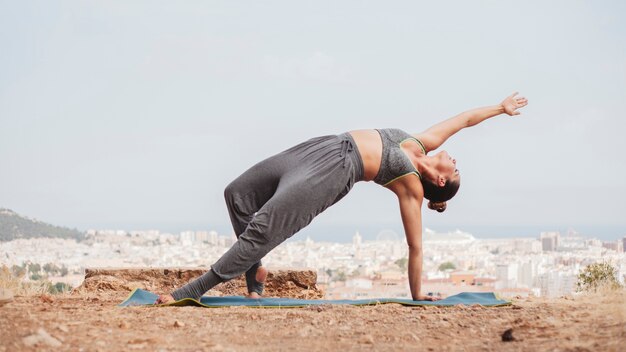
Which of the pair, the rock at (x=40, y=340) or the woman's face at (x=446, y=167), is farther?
the woman's face at (x=446, y=167)

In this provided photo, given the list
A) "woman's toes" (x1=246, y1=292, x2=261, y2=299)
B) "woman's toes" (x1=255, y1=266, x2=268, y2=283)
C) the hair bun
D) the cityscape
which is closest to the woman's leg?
"woman's toes" (x1=255, y1=266, x2=268, y2=283)

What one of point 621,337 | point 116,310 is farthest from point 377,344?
point 116,310

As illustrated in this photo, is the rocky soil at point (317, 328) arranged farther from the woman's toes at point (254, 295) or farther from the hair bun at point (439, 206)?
the hair bun at point (439, 206)

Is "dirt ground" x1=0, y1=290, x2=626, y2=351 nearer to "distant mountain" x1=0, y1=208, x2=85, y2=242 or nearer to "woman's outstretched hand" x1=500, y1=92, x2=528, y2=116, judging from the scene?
"woman's outstretched hand" x1=500, y1=92, x2=528, y2=116

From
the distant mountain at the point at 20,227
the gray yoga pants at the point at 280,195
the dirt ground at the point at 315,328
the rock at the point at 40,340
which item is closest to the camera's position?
the rock at the point at 40,340

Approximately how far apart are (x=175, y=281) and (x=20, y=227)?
22586 millimetres

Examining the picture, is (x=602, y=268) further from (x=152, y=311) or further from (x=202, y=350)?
(x=202, y=350)

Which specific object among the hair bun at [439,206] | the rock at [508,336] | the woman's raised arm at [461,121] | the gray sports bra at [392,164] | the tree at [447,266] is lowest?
the tree at [447,266]

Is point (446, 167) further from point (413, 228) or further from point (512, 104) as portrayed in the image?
point (512, 104)

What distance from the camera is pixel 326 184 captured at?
5051 mm

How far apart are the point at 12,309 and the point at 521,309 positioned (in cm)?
324

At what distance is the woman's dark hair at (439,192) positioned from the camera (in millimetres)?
5305

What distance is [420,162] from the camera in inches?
207

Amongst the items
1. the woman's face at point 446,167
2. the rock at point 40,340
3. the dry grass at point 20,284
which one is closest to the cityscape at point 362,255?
the dry grass at point 20,284
